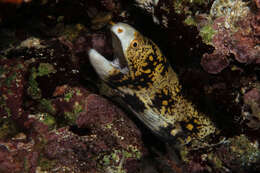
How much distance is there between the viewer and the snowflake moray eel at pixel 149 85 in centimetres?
286

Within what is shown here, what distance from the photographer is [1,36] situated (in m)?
2.55

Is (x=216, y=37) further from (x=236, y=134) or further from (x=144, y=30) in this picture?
(x=236, y=134)

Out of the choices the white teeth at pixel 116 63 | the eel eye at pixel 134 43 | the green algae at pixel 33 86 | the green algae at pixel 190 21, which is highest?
the green algae at pixel 190 21

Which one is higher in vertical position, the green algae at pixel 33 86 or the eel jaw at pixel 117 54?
the eel jaw at pixel 117 54

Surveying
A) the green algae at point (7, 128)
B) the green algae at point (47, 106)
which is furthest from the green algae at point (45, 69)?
the green algae at point (7, 128)

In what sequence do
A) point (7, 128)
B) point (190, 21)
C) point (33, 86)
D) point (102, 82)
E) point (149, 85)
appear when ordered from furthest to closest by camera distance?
point (102, 82) < point (149, 85) < point (33, 86) < point (190, 21) < point (7, 128)

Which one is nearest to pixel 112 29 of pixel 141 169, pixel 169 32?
pixel 169 32

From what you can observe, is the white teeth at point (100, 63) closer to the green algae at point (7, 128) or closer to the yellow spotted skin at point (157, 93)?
the yellow spotted skin at point (157, 93)

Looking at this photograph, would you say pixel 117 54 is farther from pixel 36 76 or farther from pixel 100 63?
pixel 36 76

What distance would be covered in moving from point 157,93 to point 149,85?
21 cm

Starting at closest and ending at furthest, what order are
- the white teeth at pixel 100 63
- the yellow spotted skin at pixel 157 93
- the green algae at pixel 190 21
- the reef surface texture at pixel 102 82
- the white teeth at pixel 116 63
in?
the reef surface texture at pixel 102 82 < the green algae at pixel 190 21 < the white teeth at pixel 100 63 < the yellow spotted skin at pixel 157 93 < the white teeth at pixel 116 63

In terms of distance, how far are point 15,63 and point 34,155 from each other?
48.4 inches

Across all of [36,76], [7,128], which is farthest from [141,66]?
[7,128]

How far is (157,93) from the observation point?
3.27 meters
